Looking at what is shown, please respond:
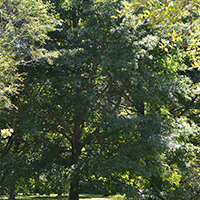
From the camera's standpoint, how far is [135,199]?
9.30 meters

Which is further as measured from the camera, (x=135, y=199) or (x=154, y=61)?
(x=154, y=61)

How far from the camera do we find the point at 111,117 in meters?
9.78

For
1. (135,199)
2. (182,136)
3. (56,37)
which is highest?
(56,37)

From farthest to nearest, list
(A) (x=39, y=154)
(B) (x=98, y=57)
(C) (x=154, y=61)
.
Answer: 1. (A) (x=39, y=154)
2. (C) (x=154, y=61)
3. (B) (x=98, y=57)

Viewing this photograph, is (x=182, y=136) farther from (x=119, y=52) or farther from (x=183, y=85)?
(x=119, y=52)

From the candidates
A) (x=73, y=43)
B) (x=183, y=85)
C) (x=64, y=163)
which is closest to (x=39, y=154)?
(x=64, y=163)

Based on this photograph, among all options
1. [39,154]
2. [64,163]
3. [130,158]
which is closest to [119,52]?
[130,158]

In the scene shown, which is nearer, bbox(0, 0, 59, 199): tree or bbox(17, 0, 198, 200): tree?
bbox(0, 0, 59, 199): tree

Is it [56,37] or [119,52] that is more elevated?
[56,37]

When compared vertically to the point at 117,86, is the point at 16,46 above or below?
above

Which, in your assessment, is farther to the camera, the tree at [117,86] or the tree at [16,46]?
the tree at [117,86]

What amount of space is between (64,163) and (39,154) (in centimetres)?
160

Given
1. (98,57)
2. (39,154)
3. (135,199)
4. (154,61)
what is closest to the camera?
(135,199)

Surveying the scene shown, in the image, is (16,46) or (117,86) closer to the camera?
(16,46)
